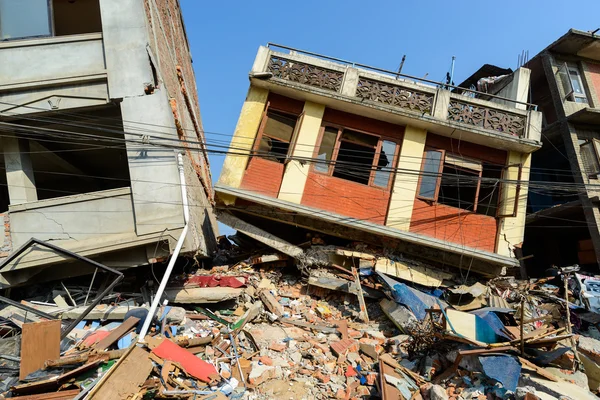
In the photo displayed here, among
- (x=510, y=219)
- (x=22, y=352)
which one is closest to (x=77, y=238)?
(x=22, y=352)

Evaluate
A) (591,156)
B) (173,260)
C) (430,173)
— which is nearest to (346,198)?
(430,173)

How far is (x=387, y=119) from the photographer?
34.8 ft

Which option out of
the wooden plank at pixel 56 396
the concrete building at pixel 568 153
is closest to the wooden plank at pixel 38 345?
the wooden plank at pixel 56 396

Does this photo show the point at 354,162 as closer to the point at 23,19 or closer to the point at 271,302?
the point at 271,302

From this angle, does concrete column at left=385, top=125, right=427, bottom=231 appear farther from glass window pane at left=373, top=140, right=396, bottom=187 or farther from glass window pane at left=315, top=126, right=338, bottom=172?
glass window pane at left=315, top=126, right=338, bottom=172

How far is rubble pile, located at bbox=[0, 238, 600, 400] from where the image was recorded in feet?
18.1

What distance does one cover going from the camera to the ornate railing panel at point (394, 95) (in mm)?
10352

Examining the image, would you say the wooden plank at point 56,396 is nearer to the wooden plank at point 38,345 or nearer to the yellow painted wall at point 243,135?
the wooden plank at point 38,345

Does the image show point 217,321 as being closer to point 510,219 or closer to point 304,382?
point 304,382

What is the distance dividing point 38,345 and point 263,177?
6184 mm

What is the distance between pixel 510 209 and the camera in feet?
35.1

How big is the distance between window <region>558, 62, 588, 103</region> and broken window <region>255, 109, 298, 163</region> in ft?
38.2

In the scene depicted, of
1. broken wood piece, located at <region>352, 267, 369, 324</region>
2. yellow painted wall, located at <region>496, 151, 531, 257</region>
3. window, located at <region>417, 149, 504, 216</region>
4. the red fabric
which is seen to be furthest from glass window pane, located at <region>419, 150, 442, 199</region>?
the red fabric

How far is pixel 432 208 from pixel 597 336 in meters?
5.55
